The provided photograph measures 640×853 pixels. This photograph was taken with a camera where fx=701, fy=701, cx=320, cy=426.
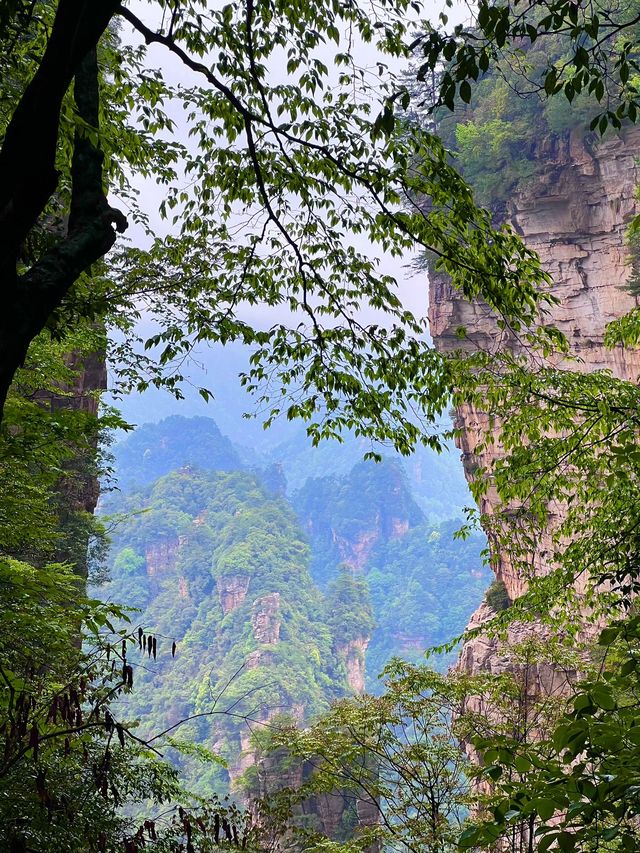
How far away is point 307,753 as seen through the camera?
7.59 m

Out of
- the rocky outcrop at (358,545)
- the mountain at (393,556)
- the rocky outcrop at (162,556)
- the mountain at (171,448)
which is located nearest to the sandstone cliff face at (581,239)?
the rocky outcrop at (162,556)

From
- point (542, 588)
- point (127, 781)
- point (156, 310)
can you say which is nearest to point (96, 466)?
point (156, 310)

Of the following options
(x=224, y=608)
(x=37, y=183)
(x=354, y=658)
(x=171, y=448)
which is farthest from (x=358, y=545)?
(x=37, y=183)

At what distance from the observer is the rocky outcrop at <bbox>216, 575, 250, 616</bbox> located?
5831 cm

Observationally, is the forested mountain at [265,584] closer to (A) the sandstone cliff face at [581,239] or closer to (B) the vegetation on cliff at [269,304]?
(A) the sandstone cliff face at [581,239]

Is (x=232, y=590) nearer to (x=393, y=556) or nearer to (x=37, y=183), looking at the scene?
(x=393, y=556)

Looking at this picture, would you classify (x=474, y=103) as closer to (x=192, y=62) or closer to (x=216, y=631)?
(x=192, y=62)

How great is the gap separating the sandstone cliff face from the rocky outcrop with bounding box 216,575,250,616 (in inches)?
1407

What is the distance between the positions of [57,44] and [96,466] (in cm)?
1343

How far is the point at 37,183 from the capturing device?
2305mm

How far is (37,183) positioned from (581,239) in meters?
24.3

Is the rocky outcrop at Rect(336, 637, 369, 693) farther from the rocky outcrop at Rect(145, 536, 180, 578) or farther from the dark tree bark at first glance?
the dark tree bark

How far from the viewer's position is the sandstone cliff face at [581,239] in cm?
2238

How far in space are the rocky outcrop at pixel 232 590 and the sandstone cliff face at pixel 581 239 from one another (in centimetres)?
3575
